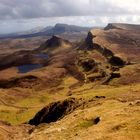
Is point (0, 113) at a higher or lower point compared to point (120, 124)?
lower

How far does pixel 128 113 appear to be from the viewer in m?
62.3

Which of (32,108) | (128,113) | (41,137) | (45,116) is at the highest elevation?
(128,113)

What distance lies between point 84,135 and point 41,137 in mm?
12398

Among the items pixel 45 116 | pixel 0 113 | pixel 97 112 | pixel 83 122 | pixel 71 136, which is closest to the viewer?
pixel 71 136

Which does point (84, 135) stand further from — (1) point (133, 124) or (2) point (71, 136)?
(1) point (133, 124)

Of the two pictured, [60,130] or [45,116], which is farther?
[45,116]

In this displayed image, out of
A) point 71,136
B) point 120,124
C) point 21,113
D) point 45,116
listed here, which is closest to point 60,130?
point 71,136

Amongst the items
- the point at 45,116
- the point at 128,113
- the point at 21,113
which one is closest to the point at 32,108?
the point at 21,113

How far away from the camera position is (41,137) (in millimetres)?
62719

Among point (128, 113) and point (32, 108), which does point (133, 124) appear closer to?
point (128, 113)

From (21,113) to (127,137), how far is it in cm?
13582

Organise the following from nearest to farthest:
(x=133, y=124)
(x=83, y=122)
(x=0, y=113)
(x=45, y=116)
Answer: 1. (x=133, y=124)
2. (x=83, y=122)
3. (x=45, y=116)
4. (x=0, y=113)

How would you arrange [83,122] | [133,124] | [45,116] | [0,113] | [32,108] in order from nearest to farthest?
[133,124], [83,122], [45,116], [0,113], [32,108]

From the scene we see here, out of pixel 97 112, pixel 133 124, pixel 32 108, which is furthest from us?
pixel 32 108
